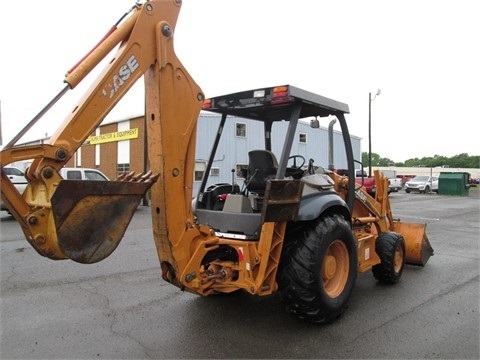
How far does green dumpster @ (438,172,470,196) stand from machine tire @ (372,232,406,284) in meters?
29.3

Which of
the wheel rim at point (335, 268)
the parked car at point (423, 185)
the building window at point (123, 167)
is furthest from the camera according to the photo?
the parked car at point (423, 185)

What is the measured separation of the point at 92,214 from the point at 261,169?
221cm

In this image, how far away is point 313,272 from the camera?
4098mm

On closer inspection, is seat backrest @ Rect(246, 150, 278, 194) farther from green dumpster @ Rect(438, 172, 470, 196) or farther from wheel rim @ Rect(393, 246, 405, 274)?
green dumpster @ Rect(438, 172, 470, 196)

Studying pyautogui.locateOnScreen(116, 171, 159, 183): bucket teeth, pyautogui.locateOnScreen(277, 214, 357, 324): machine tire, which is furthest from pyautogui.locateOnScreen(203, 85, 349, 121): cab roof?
pyautogui.locateOnScreen(116, 171, 159, 183): bucket teeth

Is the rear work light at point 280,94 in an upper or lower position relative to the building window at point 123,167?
upper

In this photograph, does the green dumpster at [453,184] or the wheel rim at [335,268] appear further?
the green dumpster at [453,184]

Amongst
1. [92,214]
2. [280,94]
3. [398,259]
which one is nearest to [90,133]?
[92,214]

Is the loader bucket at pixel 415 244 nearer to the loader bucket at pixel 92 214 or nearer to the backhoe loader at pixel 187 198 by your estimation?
Answer: the backhoe loader at pixel 187 198

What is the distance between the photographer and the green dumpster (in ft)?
104

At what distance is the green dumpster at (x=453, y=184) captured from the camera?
104ft

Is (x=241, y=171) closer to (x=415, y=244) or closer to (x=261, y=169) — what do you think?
(x=261, y=169)

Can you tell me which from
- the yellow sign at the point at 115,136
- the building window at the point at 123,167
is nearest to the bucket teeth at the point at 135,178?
the yellow sign at the point at 115,136

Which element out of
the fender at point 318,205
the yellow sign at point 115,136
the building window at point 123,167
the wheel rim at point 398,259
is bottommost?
the wheel rim at point 398,259
